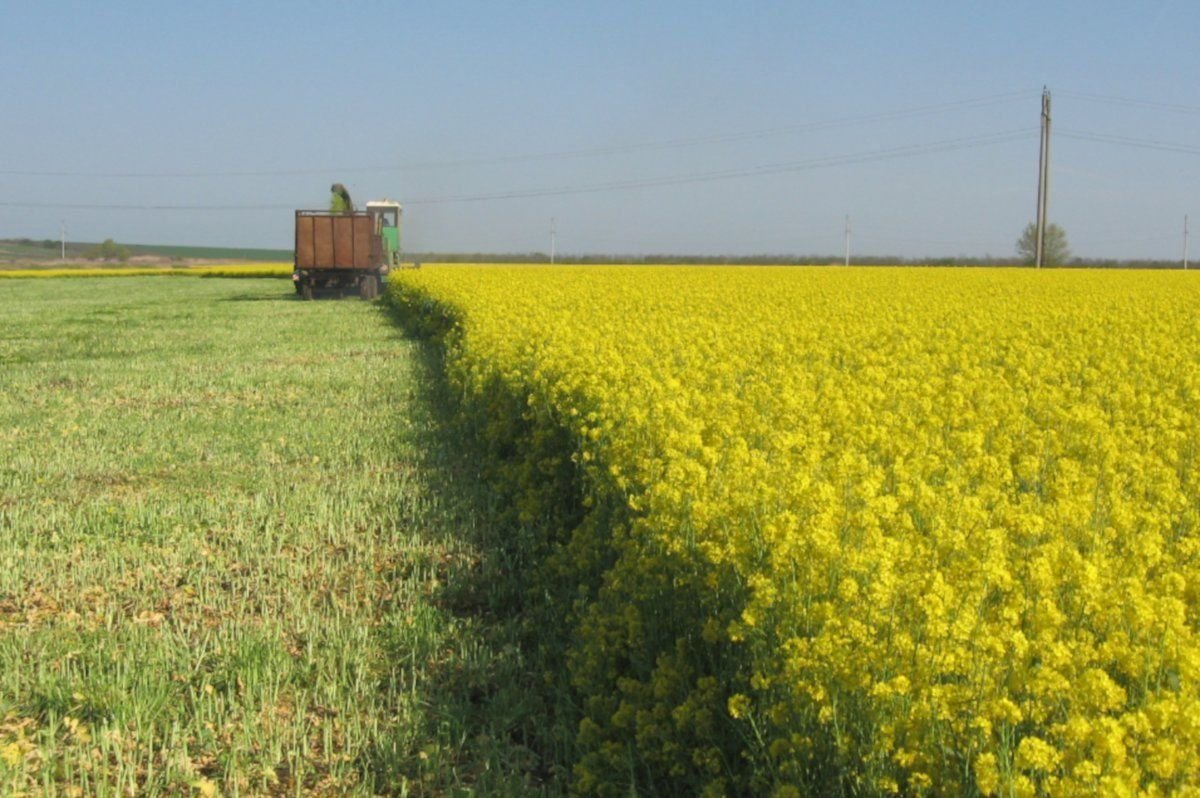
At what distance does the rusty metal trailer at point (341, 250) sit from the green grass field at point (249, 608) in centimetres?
1976

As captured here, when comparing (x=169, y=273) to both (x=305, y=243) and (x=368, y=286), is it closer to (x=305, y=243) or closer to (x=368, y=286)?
(x=368, y=286)

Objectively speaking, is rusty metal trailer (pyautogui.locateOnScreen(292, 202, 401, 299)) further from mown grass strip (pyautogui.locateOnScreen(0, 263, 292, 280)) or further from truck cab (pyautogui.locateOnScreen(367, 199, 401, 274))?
mown grass strip (pyautogui.locateOnScreen(0, 263, 292, 280))

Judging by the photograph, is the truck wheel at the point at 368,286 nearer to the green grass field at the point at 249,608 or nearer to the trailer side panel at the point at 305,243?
the trailer side panel at the point at 305,243

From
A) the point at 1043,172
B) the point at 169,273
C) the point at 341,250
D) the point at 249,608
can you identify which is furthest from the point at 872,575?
the point at 169,273

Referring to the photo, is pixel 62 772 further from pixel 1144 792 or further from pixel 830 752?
pixel 1144 792

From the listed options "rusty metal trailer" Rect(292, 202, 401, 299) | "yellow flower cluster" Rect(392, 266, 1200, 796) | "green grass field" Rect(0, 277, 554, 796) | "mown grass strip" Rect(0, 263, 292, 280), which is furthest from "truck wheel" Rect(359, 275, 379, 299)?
"mown grass strip" Rect(0, 263, 292, 280)

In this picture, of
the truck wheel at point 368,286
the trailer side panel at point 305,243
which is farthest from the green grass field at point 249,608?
the truck wheel at point 368,286

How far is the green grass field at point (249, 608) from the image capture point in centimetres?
457

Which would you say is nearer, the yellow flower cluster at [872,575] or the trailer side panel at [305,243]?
the yellow flower cluster at [872,575]

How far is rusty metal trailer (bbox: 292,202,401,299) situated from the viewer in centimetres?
3241

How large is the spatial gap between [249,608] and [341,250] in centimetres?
2740

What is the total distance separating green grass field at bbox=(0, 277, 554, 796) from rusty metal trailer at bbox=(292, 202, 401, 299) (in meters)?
19.8

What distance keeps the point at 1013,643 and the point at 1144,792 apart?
628mm

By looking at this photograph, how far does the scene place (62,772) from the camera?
4445mm
